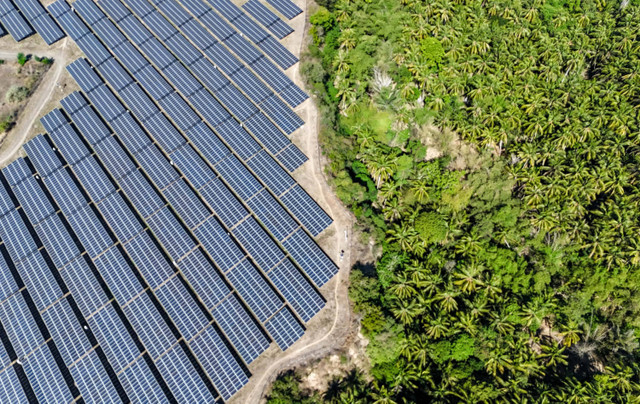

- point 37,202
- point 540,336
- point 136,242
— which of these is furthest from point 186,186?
point 540,336

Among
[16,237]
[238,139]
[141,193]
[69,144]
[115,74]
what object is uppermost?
[115,74]

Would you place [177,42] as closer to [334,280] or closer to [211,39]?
[211,39]

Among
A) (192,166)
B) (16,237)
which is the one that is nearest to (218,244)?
(192,166)

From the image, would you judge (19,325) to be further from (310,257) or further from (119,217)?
(310,257)

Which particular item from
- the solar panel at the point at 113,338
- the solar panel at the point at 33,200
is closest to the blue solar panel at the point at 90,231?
the solar panel at the point at 33,200

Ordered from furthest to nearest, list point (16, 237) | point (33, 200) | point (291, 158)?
point (291, 158) → point (33, 200) → point (16, 237)

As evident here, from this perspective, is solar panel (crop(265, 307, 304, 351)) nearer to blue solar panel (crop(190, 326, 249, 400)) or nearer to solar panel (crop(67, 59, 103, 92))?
blue solar panel (crop(190, 326, 249, 400))
